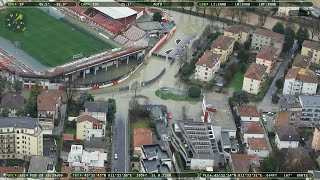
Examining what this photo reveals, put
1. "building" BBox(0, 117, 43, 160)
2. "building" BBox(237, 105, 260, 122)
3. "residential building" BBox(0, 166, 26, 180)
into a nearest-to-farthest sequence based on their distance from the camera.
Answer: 1. "residential building" BBox(0, 166, 26, 180)
2. "building" BBox(0, 117, 43, 160)
3. "building" BBox(237, 105, 260, 122)

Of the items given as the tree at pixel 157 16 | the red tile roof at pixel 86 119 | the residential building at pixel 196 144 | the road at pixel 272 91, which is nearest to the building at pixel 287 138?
the residential building at pixel 196 144

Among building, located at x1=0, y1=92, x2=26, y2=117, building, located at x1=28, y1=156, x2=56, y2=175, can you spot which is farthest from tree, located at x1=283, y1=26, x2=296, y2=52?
building, located at x1=28, y1=156, x2=56, y2=175

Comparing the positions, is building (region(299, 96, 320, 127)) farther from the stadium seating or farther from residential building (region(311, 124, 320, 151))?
the stadium seating

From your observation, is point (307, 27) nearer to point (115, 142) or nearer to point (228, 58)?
point (228, 58)

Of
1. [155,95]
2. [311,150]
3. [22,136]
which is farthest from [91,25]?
[311,150]

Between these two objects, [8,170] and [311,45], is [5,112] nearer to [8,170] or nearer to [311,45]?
[8,170]

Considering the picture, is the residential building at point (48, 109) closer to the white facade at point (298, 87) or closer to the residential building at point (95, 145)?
the residential building at point (95, 145)
